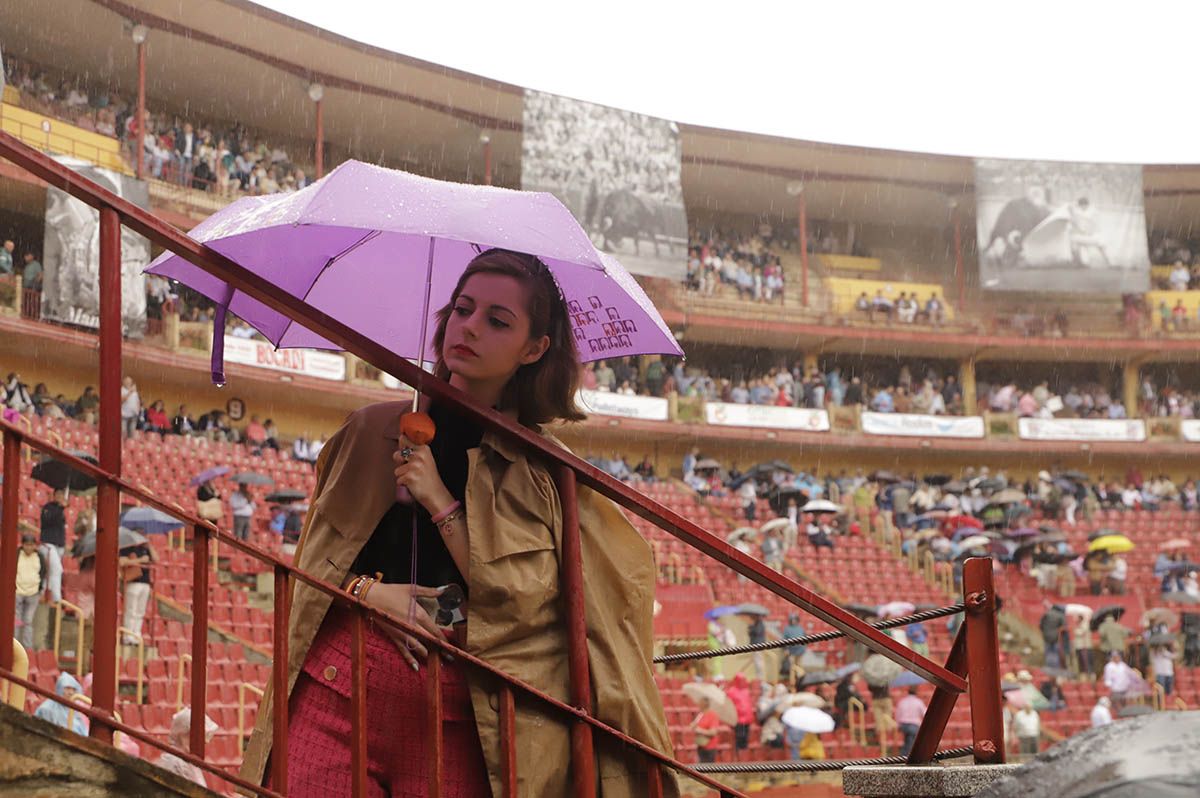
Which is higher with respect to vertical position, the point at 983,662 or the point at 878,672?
the point at 983,662

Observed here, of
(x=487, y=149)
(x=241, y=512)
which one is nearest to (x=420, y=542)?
(x=241, y=512)

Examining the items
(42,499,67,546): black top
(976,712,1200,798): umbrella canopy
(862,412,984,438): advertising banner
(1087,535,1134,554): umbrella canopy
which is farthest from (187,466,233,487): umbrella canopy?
(862,412,984,438): advertising banner

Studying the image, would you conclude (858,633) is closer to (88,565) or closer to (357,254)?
(357,254)

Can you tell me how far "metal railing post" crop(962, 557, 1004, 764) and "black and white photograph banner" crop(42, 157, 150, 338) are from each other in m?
15.0

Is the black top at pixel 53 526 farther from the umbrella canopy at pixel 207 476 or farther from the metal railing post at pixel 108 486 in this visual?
the metal railing post at pixel 108 486

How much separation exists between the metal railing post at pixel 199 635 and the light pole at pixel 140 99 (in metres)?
18.2

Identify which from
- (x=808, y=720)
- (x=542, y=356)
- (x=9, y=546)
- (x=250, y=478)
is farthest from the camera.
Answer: (x=250, y=478)

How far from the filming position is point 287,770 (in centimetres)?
213

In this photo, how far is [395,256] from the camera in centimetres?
302

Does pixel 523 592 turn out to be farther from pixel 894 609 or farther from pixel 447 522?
pixel 894 609

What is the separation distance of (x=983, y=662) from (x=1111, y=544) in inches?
768

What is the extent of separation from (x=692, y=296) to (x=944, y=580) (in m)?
8.76

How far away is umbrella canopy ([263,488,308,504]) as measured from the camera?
1412 cm

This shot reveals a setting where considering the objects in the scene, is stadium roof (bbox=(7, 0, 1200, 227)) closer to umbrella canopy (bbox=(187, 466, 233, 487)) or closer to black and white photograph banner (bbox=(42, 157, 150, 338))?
black and white photograph banner (bbox=(42, 157, 150, 338))
